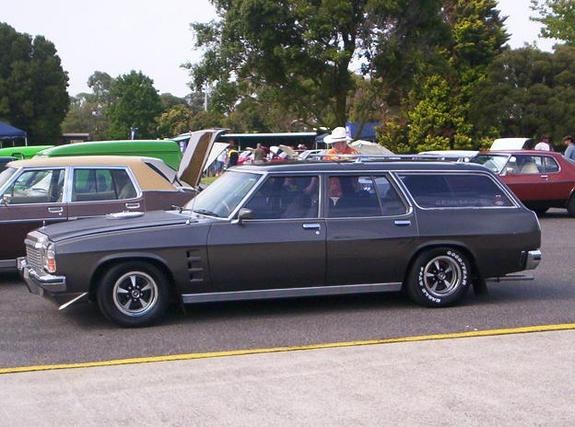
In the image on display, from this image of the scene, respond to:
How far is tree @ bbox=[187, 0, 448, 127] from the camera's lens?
96.8 feet

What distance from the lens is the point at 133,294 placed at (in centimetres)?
812

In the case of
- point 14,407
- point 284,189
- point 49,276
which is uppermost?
point 284,189

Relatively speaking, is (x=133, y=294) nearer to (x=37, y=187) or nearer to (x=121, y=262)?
(x=121, y=262)

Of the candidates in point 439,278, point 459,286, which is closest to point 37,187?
point 439,278

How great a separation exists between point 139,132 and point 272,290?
5400cm

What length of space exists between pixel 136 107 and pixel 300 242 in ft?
189

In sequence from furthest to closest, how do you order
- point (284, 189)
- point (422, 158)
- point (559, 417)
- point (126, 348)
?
point (422, 158)
point (284, 189)
point (126, 348)
point (559, 417)

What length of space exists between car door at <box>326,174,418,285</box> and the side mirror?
0.81m

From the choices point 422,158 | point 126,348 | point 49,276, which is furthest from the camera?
point 422,158

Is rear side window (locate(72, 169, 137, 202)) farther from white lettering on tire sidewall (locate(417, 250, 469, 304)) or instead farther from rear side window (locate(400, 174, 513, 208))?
white lettering on tire sidewall (locate(417, 250, 469, 304))

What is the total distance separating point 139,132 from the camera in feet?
200

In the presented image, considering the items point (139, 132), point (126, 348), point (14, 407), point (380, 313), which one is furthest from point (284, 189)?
point (139, 132)

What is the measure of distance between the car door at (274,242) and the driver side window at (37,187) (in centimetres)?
331

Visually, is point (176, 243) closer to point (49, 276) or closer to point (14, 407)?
point (49, 276)
